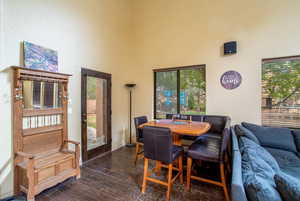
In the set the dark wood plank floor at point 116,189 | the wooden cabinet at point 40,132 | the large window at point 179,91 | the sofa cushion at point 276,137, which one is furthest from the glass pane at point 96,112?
the sofa cushion at point 276,137

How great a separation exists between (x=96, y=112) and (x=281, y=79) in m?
4.24

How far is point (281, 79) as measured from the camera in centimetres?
301

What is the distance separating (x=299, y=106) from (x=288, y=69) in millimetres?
784

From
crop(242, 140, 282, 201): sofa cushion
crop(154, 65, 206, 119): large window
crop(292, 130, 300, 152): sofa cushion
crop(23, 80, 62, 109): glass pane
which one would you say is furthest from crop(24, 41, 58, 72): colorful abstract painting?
Result: crop(292, 130, 300, 152): sofa cushion

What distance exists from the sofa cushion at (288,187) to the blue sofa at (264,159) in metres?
0.03

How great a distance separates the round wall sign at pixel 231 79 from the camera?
128 inches

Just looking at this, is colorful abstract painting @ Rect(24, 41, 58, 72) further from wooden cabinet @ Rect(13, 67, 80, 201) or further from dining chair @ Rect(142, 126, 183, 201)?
dining chair @ Rect(142, 126, 183, 201)

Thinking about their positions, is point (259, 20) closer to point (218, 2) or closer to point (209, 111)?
point (218, 2)

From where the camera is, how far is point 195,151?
7.37 feet

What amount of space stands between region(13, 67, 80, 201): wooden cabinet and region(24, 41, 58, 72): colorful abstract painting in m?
0.16

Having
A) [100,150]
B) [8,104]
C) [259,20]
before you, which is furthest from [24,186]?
[259,20]

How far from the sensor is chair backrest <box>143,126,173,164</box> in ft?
6.48

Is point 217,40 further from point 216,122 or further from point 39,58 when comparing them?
point 39,58

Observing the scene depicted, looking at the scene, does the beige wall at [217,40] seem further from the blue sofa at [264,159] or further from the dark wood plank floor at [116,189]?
the dark wood plank floor at [116,189]
